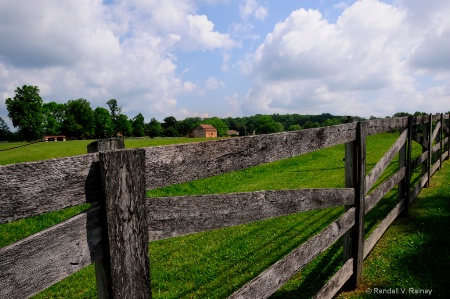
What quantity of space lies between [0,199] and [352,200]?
3.62m

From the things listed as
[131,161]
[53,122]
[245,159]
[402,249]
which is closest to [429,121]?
[402,249]

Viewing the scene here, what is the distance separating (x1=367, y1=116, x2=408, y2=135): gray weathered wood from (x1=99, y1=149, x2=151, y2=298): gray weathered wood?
375 centimetres

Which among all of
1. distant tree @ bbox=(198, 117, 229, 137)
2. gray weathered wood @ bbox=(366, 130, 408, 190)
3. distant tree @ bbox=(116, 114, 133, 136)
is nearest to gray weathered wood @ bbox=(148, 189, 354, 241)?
gray weathered wood @ bbox=(366, 130, 408, 190)

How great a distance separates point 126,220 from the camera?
1627mm

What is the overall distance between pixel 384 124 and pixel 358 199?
1.82 meters

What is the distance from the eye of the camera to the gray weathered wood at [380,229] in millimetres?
4559

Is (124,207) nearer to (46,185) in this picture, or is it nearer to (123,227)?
(123,227)

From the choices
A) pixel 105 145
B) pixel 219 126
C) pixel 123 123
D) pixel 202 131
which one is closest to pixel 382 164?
pixel 105 145

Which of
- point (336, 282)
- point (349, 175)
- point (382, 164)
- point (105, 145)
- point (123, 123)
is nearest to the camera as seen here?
point (105, 145)

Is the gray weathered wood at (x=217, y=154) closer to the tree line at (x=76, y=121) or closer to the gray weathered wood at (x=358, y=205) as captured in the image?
the gray weathered wood at (x=358, y=205)

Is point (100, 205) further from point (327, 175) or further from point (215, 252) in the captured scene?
point (327, 175)

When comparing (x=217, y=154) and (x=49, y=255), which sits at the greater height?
(x=217, y=154)

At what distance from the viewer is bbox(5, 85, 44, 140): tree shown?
78625 millimetres

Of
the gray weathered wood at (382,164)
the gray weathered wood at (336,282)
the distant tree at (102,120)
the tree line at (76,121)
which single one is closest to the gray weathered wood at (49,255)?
the gray weathered wood at (336,282)
